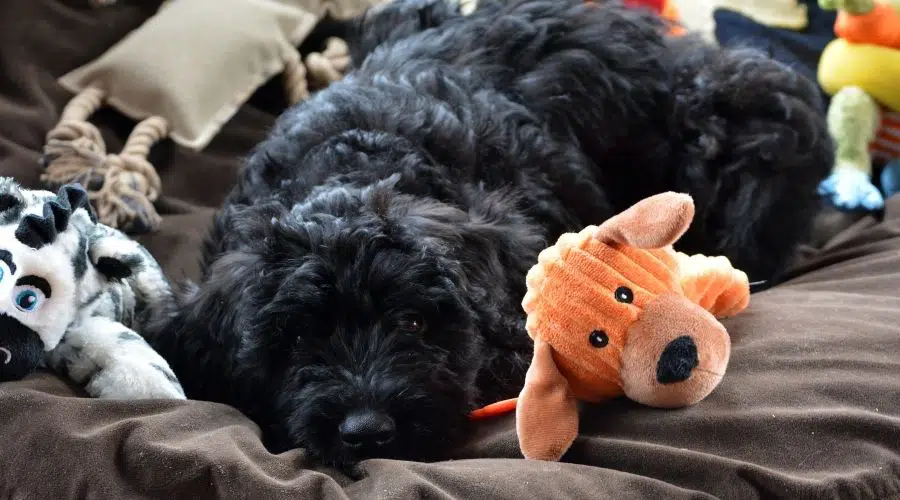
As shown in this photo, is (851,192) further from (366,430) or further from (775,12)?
(366,430)

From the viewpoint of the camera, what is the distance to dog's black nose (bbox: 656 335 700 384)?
133 cm

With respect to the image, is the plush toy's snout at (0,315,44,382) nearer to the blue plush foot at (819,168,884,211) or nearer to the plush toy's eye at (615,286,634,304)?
the plush toy's eye at (615,286,634,304)

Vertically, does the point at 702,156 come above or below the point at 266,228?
below

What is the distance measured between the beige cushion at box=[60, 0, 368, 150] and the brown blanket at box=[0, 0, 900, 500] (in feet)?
4.42

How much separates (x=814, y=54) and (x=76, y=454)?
115 inches

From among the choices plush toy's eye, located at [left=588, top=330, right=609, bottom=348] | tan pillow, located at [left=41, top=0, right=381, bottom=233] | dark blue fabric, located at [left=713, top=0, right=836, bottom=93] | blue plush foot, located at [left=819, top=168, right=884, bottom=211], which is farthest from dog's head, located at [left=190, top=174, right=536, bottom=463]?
dark blue fabric, located at [left=713, top=0, right=836, bottom=93]

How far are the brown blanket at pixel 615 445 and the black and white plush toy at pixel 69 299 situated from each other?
0.06m

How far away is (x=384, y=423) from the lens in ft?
4.98

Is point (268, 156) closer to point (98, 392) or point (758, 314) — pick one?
point (98, 392)

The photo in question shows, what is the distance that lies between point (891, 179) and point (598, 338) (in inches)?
76.9

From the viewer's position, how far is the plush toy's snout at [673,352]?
1.34 metres

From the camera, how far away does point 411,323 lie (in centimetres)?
166

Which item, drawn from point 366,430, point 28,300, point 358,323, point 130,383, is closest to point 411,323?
point 358,323

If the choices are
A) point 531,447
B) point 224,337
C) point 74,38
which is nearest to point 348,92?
point 224,337
